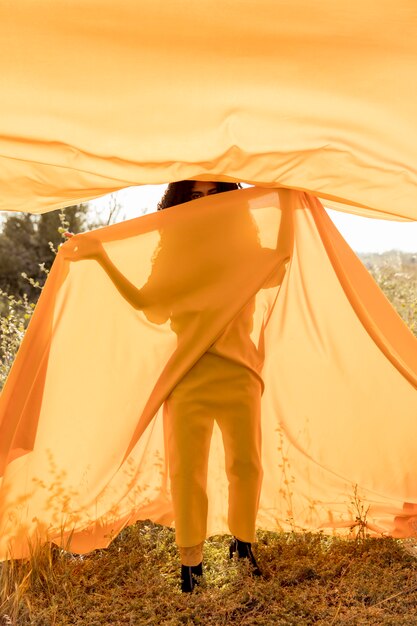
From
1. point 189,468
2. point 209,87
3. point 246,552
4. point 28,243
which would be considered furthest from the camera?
point 28,243

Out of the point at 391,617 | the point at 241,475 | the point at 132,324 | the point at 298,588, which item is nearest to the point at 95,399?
the point at 132,324

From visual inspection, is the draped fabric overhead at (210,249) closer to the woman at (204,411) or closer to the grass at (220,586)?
the woman at (204,411)

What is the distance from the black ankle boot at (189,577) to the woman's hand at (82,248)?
4.70ft

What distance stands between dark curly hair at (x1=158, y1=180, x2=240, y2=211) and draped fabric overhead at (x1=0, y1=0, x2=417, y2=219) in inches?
13.0

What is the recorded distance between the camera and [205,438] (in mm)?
3342

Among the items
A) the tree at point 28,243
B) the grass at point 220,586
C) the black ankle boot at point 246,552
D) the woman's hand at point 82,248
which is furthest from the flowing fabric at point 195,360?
the tree at point 28,243

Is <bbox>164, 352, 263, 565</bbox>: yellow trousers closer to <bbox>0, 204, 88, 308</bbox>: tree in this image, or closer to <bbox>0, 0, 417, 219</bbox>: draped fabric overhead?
<bbox>0, 0, 417, 219</bbox>: draped fabric overhead

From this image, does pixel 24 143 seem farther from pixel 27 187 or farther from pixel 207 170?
pixel 207 170

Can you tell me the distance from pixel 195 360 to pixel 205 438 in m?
0.35

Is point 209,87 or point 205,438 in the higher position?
point 209,87

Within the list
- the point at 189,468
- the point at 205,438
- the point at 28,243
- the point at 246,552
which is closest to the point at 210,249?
the point at 205,438

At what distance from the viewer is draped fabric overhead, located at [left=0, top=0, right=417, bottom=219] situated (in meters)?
2.91

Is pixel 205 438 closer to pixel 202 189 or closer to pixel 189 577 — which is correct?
pixel 189 577

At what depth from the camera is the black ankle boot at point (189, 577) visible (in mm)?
3324
